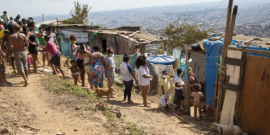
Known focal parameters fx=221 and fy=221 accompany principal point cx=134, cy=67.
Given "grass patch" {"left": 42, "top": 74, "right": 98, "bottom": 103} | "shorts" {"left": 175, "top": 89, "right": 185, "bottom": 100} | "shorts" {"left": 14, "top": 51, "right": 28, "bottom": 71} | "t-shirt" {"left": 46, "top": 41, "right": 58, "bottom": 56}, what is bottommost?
"shorts" {"left": 175, "top": 89, "right": 185, "bottom": 100}

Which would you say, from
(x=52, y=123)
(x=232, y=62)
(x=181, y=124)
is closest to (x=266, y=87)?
(x=232, y=62)

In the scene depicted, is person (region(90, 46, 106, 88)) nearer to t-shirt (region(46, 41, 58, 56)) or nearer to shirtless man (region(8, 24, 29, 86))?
t-shirt (region(46, 41, 58, 56))

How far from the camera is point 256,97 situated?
181 inches

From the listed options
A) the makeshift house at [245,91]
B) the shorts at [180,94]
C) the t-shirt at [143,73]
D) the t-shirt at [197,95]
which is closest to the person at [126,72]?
the t-shirt at [143,73]

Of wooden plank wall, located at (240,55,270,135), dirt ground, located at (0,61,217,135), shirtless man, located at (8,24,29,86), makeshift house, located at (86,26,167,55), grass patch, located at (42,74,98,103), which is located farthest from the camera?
makeshift house, located at (86,26,167,55)

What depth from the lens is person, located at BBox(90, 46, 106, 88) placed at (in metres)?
6.22

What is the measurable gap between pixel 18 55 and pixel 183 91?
16.4 feet

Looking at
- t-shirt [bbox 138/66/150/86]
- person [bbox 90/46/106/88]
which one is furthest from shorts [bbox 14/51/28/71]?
t-shirt [bbox 138/66/150/86]

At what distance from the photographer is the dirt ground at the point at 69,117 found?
13.7 ft

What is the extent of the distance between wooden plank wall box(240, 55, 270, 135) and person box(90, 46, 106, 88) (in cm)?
371

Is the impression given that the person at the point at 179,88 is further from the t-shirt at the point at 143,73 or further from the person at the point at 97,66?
the person at the point at 97,66

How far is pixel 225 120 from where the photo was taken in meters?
5.17

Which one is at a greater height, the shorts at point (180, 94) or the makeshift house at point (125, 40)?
the makeshift house at point (125, 40)

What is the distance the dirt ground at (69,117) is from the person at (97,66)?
84cm
